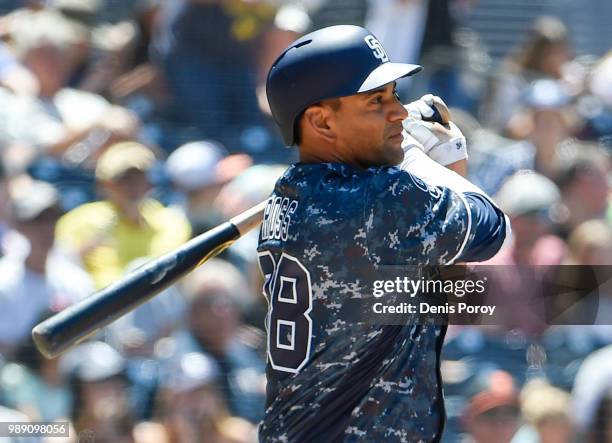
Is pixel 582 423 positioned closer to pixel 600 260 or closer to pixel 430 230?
pixel 600 260

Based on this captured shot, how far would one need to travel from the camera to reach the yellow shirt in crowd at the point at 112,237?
16.0 ft

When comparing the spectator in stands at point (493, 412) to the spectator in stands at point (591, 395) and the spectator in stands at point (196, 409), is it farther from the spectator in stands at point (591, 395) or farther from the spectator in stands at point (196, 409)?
the spectator in stands at point (196, 409)

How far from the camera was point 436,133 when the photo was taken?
2654mm

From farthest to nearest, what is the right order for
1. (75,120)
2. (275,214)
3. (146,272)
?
(75,120), (146,272), (275,214)

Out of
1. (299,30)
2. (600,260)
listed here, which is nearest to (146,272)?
(600,260)

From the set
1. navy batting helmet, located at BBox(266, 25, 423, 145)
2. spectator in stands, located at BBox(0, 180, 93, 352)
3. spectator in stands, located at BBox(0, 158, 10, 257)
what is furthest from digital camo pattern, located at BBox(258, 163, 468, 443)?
spectator in stands, located at BBox(0, 158, 10, 257)

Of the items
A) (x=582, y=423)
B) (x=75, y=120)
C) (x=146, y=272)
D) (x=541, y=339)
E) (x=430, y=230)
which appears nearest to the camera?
(x=430, y=230)

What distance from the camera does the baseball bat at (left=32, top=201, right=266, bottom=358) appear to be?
2.67 meters

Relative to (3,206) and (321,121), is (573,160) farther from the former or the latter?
(321,121)

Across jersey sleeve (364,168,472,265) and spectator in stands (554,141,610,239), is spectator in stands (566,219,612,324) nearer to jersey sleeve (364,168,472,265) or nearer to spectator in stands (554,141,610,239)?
spectator in stands (554,141,610,239)

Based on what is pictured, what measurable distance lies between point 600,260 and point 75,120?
2432mm

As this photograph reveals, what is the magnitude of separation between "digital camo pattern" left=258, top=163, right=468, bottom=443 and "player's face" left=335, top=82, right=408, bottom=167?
0.06 meters

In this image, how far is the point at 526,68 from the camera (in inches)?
227

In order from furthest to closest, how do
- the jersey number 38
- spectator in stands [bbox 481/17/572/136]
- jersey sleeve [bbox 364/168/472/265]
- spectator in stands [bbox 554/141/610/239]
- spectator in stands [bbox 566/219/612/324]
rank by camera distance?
spectator in stands [bbox 481/17/572/136]
spectator in stands [bbox 554/141/610/239]
spectator in stands [bbox 566/219/612/324]
the jersey number 38
jersey sleeve [bbox 364/168/472/265]
